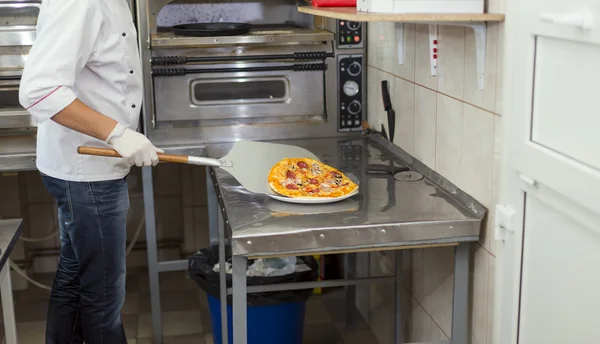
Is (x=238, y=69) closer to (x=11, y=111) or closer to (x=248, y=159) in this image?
(x=248, y=159)

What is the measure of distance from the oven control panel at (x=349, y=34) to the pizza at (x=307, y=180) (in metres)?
0.77

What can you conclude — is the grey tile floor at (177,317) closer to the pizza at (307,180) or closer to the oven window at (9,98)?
the pizza at (307,180)

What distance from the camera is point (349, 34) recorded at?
2.84 metres

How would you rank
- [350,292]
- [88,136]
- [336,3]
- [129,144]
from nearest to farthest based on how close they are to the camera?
[129,144]
[88,136]
[336,3]
[350,292]

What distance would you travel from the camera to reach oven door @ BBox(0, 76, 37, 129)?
8.81 ft

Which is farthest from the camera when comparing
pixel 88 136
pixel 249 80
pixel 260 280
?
pixel 249 80

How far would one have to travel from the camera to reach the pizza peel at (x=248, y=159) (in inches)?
78.7

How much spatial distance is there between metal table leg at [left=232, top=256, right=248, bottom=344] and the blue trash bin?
64 centimetres

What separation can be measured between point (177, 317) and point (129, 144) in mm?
1447

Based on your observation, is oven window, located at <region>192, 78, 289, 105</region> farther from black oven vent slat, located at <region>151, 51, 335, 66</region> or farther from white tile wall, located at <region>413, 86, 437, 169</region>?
white tile wall, located at <region>413, 86, 437, 169</region>

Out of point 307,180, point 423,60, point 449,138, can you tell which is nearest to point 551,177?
point 449,138

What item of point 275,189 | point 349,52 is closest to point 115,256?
point 275,189

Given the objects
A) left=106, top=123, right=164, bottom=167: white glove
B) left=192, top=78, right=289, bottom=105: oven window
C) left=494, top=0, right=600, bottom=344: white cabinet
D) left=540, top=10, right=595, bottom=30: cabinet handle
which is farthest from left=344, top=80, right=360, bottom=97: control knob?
left=540, top=10, right=595, bottom=30: cabinet handle

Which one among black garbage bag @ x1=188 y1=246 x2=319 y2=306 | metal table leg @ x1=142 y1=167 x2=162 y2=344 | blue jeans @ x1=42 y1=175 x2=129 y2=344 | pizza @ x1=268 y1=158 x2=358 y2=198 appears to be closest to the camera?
pizza @ x1=268 y1=158 x2=358 y2=198
